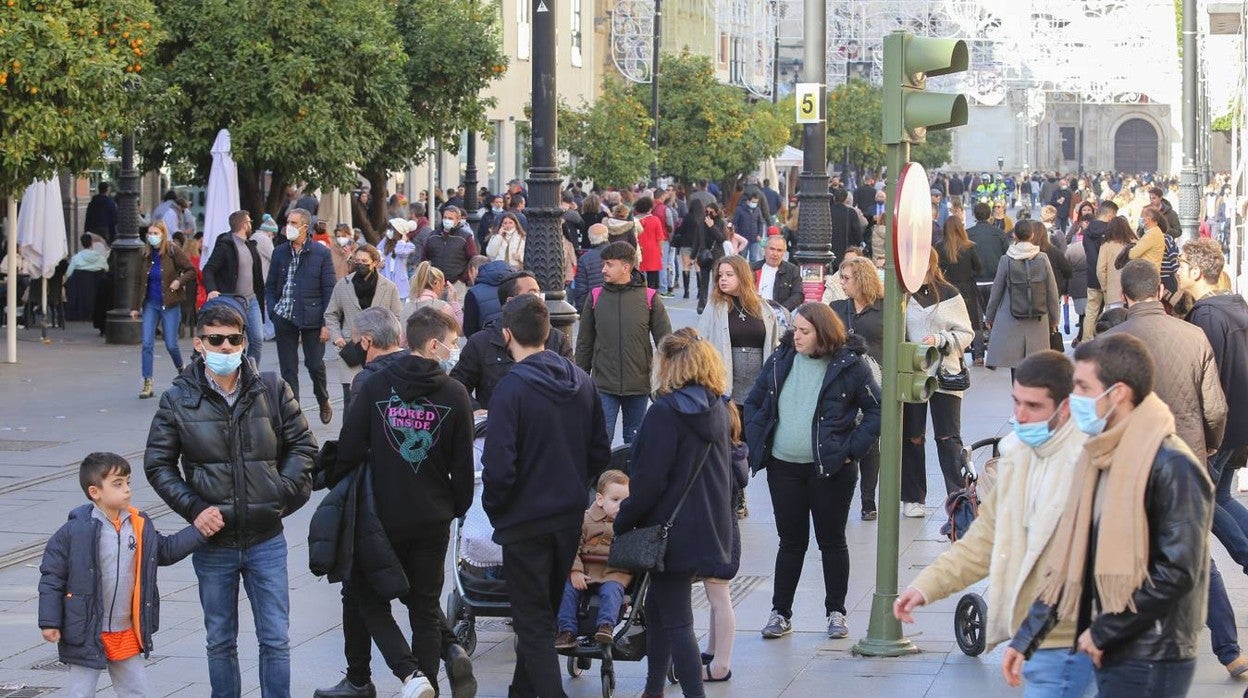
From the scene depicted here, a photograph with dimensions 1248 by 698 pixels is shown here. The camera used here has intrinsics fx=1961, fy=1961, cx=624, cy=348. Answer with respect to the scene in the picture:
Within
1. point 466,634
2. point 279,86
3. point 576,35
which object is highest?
point 576,35

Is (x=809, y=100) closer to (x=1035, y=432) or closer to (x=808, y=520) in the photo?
(x=808, y=520)

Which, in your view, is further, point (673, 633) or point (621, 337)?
point (621, 337)

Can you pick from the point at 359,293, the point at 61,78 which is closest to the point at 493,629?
the point at 359,293

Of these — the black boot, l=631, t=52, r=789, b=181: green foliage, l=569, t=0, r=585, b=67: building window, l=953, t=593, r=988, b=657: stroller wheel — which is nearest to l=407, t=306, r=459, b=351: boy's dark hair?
the black boot

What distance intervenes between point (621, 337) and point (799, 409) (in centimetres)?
274

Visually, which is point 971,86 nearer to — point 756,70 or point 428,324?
point 756,70

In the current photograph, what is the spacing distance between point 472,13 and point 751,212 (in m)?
5.46

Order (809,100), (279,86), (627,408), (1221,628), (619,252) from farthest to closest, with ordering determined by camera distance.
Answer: (279,86) < (809,100) < (627,408) < (619,252) < (1221,628)

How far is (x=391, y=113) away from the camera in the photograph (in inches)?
942

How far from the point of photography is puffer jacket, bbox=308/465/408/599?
7043 millimetres

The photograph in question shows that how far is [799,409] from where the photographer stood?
28.2ft

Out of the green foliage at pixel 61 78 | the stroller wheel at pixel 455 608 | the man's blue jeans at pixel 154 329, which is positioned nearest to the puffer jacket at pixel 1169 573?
the stroller wheel at pixel 455 608

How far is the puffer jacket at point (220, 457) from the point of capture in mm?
6750

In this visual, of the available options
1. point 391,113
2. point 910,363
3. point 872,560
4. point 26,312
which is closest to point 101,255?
point 26,312
